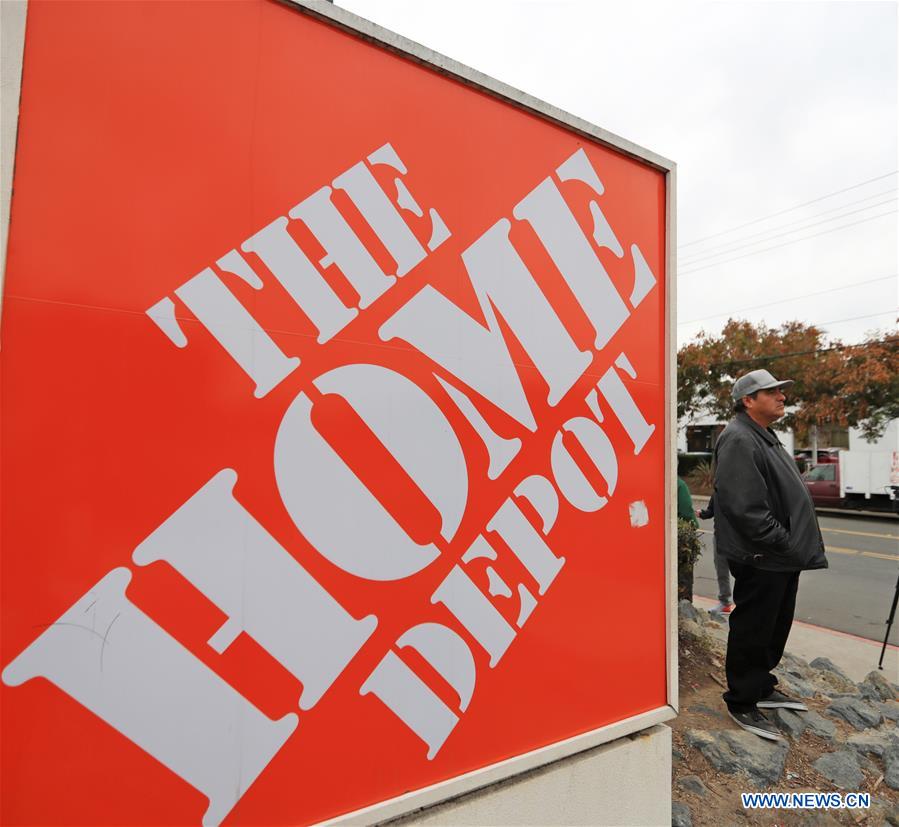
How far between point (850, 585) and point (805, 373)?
15.7 m

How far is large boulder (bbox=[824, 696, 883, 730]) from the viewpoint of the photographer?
12.0 ft

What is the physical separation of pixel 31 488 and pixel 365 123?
1424mm

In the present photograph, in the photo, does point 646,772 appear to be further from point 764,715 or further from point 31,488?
point 31,488

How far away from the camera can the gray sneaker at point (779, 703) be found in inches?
139

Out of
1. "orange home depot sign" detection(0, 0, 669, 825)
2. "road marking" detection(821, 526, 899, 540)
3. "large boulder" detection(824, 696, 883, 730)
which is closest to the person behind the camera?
"orange home depot sign" detection(0, 0, 669, 825)

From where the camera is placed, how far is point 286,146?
5.71 ft

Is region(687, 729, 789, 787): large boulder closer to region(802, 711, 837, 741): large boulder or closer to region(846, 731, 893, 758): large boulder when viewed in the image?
region(802, 711, 837, 741): large boulder

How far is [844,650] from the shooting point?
5.46m

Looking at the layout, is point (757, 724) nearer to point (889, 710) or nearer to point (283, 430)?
point (889, 710)

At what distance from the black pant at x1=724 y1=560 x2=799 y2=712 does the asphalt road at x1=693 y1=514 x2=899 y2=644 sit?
3566 mm

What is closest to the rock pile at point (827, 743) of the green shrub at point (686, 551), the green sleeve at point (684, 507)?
the green shrub at point (686, 551)

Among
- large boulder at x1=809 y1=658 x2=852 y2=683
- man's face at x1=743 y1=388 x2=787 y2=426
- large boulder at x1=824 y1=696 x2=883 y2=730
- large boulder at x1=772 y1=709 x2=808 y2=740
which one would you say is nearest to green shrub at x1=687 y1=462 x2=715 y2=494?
large boulder at x1=809 y1=658 x2=852 y2=683

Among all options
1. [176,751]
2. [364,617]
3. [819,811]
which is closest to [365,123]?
[364,617]

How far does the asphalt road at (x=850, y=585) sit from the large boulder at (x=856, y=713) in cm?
267
